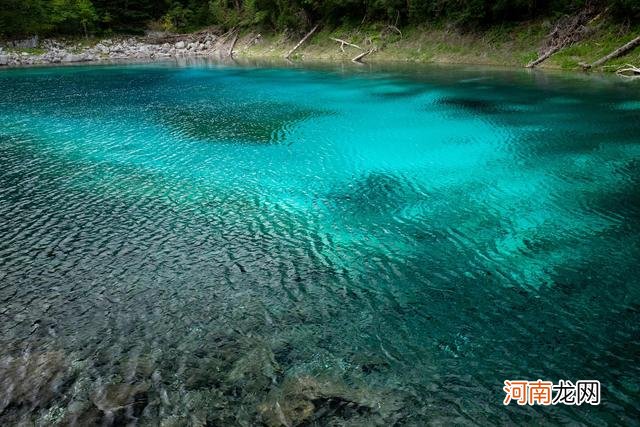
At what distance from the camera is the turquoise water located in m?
7.73

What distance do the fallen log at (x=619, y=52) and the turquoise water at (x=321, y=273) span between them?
13545mm

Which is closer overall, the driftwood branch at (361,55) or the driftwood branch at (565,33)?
the driftwood branch at (565,33)

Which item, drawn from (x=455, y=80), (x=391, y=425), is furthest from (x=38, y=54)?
(x=391, y=425)

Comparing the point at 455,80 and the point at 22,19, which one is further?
the point at 22,19

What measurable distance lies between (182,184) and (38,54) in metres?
76.5

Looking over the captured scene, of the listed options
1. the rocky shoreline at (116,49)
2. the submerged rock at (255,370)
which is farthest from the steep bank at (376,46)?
the submerged rock at (255,370)

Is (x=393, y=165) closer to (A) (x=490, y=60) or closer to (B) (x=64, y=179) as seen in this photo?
(B) (x=64, y=179)

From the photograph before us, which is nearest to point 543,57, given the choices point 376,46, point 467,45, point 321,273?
point 467,45

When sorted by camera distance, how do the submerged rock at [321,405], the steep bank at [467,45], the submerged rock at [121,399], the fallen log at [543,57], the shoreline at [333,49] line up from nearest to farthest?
the submerged rock at [321,405]
the submerged rock at [121,399]
the steep bank at [467,45]
the fallen log at [543,57]
the shoreline at [333,49]

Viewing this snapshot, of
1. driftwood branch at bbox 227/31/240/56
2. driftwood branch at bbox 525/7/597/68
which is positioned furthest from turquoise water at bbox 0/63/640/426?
driftwood branch at bbox 227/31/240/56

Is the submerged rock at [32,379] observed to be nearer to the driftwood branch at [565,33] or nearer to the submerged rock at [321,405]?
the submerged rock at [321,405]

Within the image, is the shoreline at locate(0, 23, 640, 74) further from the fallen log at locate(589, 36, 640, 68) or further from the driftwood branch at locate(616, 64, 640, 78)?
the driftwood branch at locate(616, 64, 640, 78)

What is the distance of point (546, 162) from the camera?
19312mm

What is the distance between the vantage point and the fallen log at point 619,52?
35.3 metres
